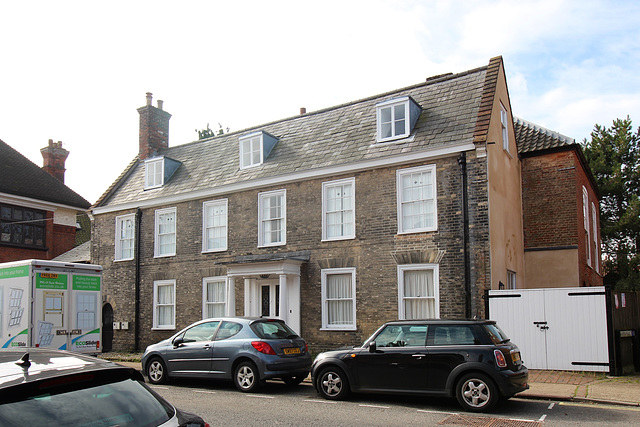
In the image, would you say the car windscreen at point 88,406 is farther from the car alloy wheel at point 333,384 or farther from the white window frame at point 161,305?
the white window frame at point 161,305

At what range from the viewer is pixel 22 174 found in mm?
29891

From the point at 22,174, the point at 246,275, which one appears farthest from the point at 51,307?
the point at 22,174

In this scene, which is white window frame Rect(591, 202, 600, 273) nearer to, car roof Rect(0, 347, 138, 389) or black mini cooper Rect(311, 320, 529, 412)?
black mini cooper Rect(311, 320, 529, 412)

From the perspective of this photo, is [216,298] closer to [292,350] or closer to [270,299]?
[270,299]

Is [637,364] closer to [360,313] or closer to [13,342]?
[360,313]

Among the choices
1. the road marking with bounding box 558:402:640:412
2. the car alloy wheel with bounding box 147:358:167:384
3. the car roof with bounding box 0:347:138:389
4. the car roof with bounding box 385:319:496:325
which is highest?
the car roof with bounding box 0:347:138:389

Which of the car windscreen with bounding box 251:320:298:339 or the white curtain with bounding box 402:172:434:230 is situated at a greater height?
the white curtain with bounding box 402:172:434:230

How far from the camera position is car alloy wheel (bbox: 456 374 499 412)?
9.02 metres

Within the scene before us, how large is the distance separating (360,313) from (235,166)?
780cm

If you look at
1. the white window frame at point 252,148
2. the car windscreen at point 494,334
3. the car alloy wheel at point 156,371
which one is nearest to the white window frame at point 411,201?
the white window frame at point 252,148

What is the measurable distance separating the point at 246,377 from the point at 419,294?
636 cm

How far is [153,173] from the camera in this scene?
23.3m

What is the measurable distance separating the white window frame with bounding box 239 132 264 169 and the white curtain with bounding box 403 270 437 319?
7.25 m

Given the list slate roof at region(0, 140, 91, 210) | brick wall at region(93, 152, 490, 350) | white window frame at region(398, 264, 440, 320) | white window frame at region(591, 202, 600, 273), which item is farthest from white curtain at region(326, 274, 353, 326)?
slate roof at region(0, 140, 91, 210)
